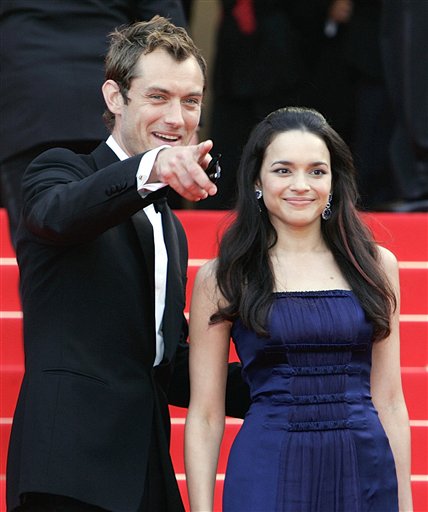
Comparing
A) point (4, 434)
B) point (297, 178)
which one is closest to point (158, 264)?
point (297, 178)

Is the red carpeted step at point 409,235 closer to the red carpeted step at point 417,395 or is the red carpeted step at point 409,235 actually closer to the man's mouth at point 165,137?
the red carpeted step at point 417,395

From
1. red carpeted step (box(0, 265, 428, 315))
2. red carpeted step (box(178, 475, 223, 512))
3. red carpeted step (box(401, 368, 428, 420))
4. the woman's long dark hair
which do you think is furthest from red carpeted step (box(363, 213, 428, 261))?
the woman's long dark hair

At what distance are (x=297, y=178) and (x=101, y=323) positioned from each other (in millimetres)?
680

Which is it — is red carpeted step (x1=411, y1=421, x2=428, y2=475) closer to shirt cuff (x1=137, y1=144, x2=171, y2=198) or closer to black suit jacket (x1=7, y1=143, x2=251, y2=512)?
black suit jacket (x1=7, y1=143, x2=251, y2=512)

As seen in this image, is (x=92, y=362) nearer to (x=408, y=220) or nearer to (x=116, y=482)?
(x=116, y=482)

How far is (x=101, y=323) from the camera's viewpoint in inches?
137

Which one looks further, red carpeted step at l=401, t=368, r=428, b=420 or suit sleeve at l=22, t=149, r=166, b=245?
red carpeted step at l=401, t=368, r=428, b=420

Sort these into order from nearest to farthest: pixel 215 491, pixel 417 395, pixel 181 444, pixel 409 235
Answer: pixel 215 491, pixel 181 444, pixel 417 395, pixel 409 235

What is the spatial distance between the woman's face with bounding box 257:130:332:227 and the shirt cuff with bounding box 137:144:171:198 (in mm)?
638

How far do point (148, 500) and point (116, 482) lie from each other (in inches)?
5.1

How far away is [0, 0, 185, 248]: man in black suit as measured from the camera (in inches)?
184

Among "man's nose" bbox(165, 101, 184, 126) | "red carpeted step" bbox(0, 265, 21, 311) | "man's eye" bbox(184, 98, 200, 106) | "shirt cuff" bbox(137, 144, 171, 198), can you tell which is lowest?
"shirt cuff" bbox(137, 144, 171, 198)

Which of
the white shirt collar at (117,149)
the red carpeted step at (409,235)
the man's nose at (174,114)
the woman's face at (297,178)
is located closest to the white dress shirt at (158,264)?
the white shirt collar at (117,149)

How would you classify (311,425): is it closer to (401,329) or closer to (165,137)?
(165,137)
